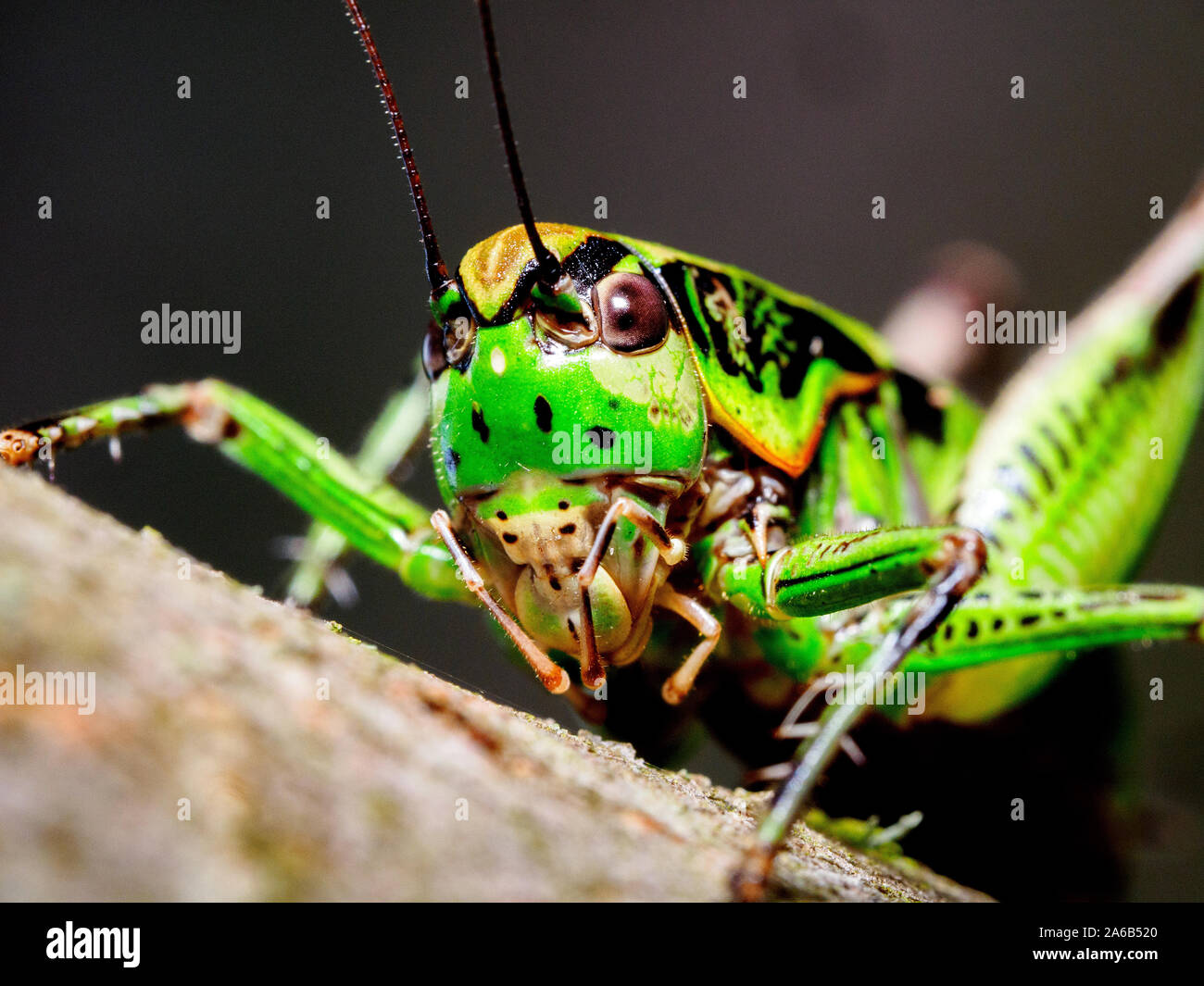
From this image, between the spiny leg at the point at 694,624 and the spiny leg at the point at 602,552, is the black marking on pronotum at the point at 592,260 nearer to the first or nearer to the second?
the spiny leg at the point at 602,552

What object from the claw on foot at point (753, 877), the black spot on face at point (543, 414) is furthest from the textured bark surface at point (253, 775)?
the black spot on face at point (543, 414)

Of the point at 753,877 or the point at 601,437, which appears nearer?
the point at 753,877

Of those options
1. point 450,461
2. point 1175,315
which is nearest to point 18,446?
point 450,461

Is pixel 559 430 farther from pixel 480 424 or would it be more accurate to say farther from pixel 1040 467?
pixel 1040 467

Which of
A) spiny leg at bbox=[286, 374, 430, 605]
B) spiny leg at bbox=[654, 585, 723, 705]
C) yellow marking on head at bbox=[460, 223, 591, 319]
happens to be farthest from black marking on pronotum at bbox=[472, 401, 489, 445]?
spiny leg at bbox=[286, 374, 430, 605]

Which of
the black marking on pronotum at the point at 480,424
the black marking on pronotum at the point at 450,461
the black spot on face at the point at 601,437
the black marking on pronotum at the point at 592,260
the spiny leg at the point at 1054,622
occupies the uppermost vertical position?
the black marking on pronotum at the point at 592,260

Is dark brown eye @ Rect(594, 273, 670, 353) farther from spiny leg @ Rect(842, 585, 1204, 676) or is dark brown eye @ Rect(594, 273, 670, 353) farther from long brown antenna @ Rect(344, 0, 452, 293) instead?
spiny leg @ Rect(842, 585, 1204, 676)
